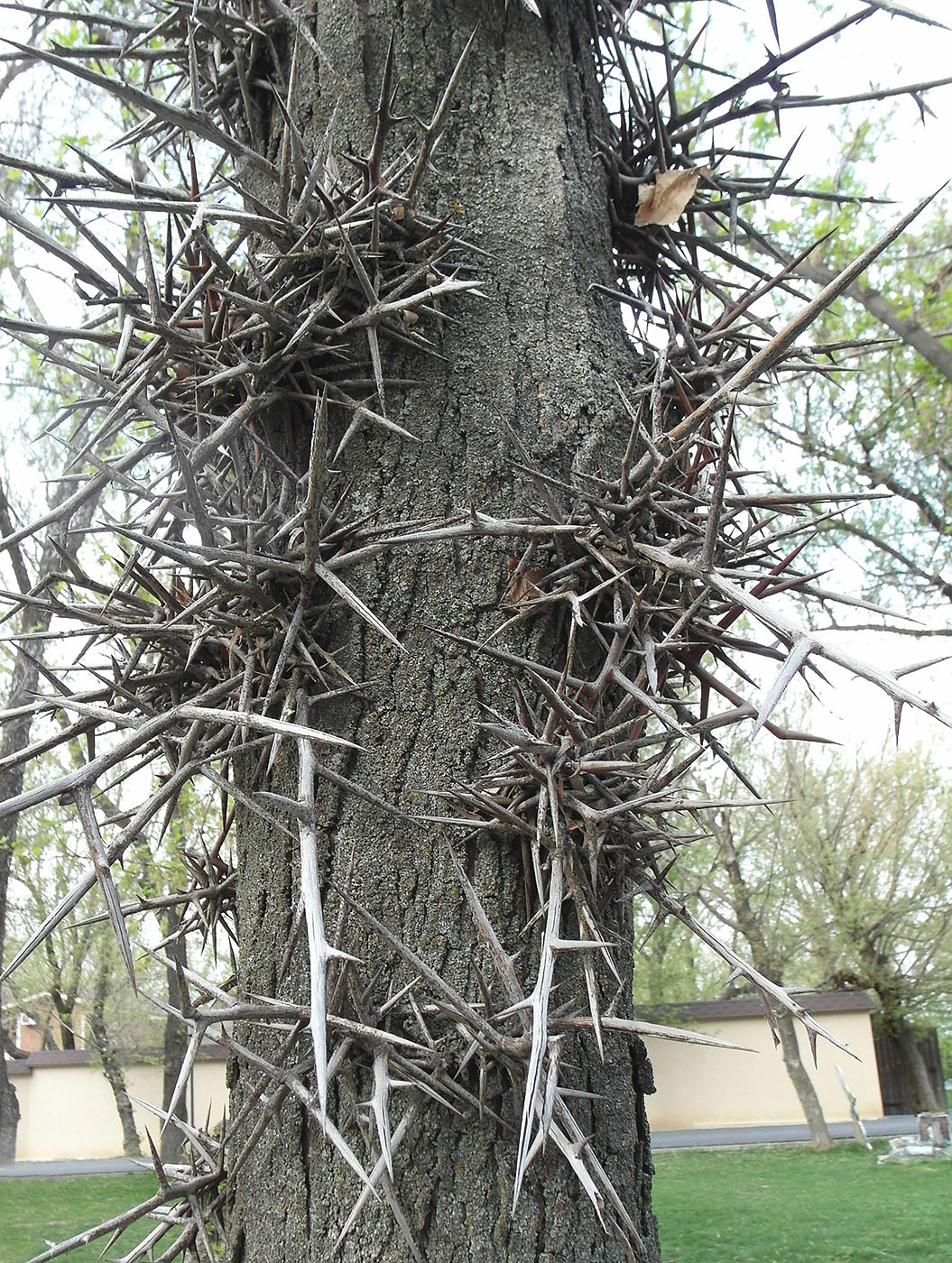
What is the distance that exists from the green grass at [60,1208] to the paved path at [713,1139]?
236cm

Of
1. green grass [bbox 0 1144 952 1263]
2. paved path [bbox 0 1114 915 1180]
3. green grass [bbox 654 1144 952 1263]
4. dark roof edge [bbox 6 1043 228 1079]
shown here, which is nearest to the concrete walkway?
paved path [bbox 0 1114 915 1180]

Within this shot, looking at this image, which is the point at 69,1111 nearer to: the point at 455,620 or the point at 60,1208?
the point at 60,1208

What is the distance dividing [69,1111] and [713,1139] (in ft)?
36.9

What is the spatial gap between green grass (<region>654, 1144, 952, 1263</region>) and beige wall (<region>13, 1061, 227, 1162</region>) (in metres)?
9.27

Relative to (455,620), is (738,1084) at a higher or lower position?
lower

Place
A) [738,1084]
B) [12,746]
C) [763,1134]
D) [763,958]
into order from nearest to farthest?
[12,746] < [763,958] < [763,1134] < [738,1084]

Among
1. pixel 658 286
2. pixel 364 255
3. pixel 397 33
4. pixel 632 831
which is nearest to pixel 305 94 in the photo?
pixel 397 33

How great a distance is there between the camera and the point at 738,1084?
19578 millimetres

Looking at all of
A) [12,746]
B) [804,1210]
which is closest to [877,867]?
[804,1210]

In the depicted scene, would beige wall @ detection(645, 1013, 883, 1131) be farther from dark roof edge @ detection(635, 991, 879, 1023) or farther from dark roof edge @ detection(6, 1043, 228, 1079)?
dark roof edge @ detection(6, 1043, 228, 1079)

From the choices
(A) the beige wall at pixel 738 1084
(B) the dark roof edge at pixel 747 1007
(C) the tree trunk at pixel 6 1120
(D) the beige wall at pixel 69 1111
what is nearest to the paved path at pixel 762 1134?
(A) the beige wall at pixel 738 1084

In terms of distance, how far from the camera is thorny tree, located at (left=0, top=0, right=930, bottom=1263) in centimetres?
91

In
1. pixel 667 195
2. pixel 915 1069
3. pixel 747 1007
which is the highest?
pixel 667 195

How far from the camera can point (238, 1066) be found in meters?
1.13
